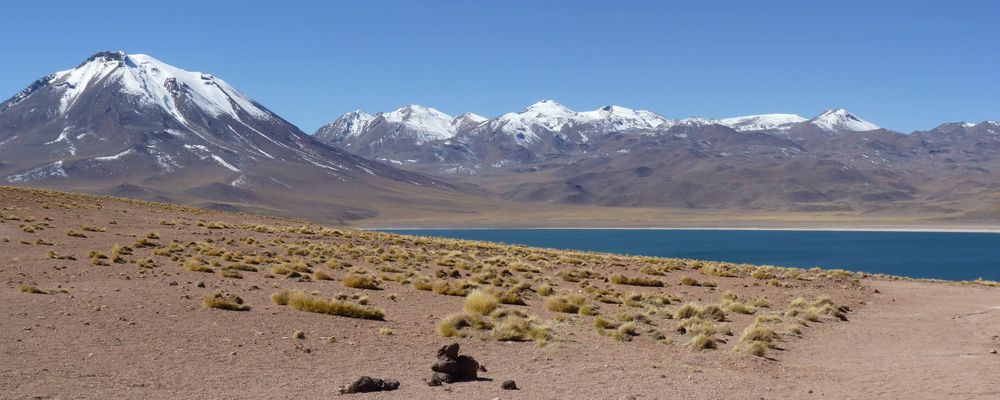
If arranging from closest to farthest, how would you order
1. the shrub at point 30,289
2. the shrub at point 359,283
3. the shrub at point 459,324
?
1. the shrub at point 459,324
2. the shrub at point 30,289
3. the shrub at point 359,283

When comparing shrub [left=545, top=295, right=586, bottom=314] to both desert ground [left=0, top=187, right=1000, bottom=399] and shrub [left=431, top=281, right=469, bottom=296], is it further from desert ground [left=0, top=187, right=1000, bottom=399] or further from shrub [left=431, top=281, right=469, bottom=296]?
shrub [left=431, top=281, right=469, bottom=296]

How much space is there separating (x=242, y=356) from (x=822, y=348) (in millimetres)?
10265

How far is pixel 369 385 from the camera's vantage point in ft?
35.4

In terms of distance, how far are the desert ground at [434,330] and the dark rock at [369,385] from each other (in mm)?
180

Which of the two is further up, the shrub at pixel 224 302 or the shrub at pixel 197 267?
the shrub at pixel 197 267

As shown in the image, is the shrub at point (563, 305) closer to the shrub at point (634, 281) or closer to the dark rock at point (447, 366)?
the shrub at point (634, 281)

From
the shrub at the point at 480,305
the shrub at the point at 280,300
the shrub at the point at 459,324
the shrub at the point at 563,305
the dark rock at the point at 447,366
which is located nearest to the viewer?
the dark rock at the point at 447,366

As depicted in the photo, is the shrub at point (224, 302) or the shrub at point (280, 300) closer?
the shrub at point (224, 302)

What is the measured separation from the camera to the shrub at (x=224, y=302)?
15.7 meters

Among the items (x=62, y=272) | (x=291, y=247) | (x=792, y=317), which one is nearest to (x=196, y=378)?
(x=62, y=272)

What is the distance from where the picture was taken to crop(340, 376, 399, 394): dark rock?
10707 mm

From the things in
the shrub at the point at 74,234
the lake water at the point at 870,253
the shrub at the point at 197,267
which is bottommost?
the lake water at the point at 870,253

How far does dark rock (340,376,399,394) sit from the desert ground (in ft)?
0.59

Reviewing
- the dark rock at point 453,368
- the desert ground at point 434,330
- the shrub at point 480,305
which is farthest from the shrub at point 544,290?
the dark rock at point 453,368
